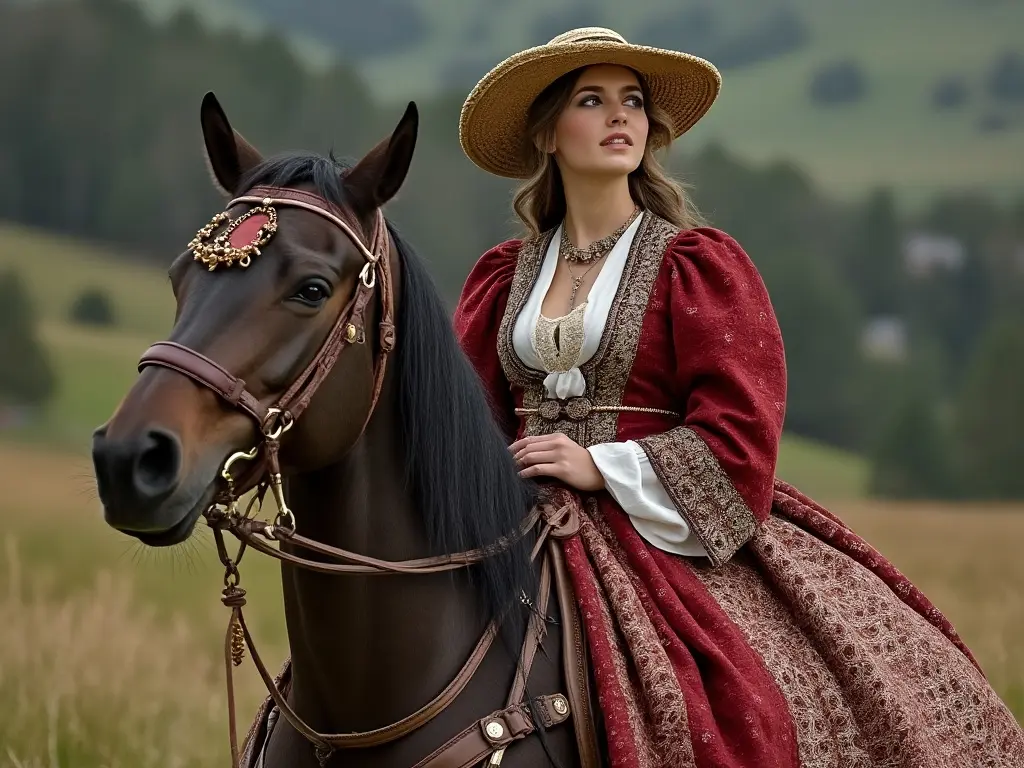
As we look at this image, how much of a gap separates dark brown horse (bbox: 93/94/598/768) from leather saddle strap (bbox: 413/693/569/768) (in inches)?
1.2

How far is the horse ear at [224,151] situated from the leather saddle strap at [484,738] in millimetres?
1479

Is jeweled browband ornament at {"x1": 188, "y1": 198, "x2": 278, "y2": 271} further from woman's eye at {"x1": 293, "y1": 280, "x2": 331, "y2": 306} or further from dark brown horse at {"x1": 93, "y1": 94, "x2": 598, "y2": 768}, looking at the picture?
woman's eye at {"x1": 293, "y1": 280, "x2": 331, "y2": 306}

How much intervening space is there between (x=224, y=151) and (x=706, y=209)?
22.2 meters

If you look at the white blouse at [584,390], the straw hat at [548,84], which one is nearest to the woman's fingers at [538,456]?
the white blouse at [584,390]

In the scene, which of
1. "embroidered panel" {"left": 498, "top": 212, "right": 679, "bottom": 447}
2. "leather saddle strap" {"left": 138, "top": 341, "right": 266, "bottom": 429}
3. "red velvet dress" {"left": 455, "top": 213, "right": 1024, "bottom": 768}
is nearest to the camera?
"leather saddle strap" {"left": 138, "top": 341, "right": 266, "bottom": 429}

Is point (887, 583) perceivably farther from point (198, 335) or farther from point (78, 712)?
point (78, 712)

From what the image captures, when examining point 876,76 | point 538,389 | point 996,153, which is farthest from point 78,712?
point 876,76

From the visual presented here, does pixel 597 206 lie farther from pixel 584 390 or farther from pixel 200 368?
pixel 200 368

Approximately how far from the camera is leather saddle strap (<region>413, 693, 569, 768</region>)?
3.11 m

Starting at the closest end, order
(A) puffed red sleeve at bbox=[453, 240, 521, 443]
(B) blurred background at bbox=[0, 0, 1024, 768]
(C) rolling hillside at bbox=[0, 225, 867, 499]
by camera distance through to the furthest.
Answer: (A) puffed red sleeve at bbox=[453, 240, 521, 443]
(B) blurred background at bbox=[0, 0, 1024, 768]
(C) rolling hillside at bbox=[0, 225, 867, 499]

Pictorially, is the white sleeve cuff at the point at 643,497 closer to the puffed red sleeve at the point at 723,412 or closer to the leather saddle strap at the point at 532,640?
the puffed red sleeve at the point at 723,412

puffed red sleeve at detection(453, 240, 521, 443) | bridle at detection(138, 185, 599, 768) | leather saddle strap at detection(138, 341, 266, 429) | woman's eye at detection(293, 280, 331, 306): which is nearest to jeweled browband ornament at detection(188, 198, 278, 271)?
bridle at detection(138, 185, 599, 768)

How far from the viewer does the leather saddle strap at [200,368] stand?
2.73m

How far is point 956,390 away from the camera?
190ft
